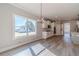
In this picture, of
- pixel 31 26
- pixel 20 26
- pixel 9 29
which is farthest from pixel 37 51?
pixel 9 29

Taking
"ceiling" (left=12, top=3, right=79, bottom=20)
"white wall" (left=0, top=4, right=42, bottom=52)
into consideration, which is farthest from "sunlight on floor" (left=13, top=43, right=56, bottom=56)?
"ceiling" (left=12, top=3, right=79, bottom=20)

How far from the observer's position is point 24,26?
3.43 m

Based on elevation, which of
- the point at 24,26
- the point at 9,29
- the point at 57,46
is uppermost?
the point at 24,26

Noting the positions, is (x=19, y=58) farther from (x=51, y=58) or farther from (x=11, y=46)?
(x=51, y=58)

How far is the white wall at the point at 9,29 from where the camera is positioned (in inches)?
128

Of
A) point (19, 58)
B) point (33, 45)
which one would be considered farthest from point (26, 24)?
point (19, 58)

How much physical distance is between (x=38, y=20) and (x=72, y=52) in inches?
63.3

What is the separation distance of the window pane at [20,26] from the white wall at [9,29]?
0.16 m

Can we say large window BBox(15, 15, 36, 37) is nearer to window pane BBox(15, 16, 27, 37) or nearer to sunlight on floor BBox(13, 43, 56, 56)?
window pane BBox(15, 16, 27, 37)

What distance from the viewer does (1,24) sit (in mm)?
3248

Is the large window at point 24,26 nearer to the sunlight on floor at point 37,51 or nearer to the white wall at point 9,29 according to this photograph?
the white wall at point 9,29

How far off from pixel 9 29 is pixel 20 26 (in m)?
0.44

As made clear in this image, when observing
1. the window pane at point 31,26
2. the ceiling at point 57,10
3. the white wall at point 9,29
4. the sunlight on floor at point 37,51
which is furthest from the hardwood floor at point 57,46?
the ceiling at point 57,10

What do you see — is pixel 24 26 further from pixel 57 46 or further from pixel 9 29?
pixel 57 46
